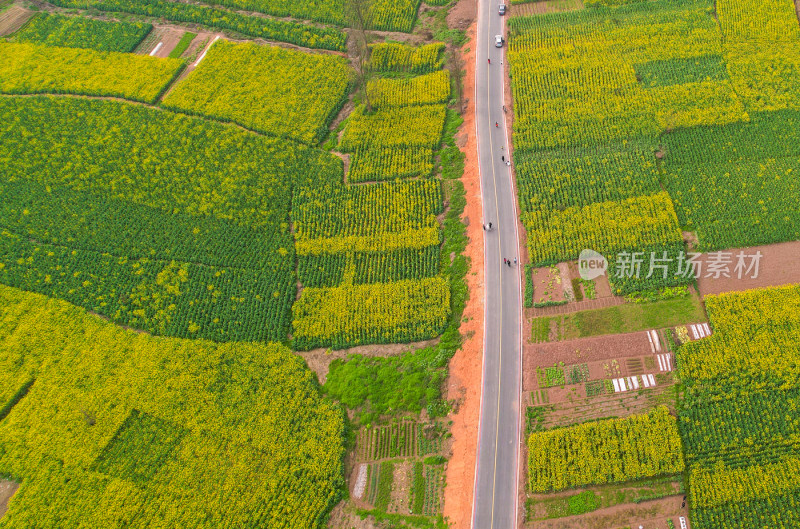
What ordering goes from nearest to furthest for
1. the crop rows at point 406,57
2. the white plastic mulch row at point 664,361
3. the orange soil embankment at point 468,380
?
1. the orange soil embankment at point 468,380
2. the white plastic mulch row at point 664,361
3. the crop rows at point 406,57

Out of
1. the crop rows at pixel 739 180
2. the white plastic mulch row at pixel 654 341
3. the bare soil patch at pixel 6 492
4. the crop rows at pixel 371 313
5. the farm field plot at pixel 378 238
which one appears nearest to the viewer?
the bare soil patch at pixel 6 492

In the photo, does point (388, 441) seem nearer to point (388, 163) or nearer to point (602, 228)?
point (602, 228)

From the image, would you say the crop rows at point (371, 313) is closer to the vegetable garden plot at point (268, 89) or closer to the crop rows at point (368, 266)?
the crop rows at point (368, 266)

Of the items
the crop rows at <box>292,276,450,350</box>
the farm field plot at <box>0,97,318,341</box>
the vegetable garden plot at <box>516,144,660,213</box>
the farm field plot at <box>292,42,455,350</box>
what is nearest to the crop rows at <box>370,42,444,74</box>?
the farm field plot at <box>292,42,455,350</box>

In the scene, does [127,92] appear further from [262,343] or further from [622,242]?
[622,242]

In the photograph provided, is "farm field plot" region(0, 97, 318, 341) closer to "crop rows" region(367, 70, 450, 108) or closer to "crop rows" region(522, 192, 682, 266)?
"crop rows" region(367, 70, 450, 108)

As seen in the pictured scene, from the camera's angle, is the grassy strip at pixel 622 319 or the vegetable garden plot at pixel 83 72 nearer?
the grassy strip at pixel 622 319

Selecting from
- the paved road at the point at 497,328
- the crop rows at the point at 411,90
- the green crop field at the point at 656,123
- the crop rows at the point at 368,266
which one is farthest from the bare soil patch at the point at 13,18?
the green crop field at the point at 656,123
